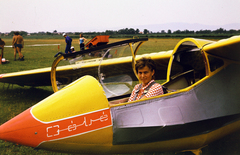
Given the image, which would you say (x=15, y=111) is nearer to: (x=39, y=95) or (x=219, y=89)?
(x=39, y=95)

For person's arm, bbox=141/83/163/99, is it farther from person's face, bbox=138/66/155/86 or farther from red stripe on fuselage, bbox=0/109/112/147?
red stripe on fuselage, bbox=0/109/112/147

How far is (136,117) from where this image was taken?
252cm

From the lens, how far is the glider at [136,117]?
7.70ft

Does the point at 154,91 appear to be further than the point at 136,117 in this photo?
Yes

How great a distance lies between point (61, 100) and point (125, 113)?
32.6 inches

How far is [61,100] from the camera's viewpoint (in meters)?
2.52

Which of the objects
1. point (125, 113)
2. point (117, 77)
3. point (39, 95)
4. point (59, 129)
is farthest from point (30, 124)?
point (39, 95)

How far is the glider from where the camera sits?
235 cm

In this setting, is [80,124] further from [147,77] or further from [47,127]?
[147,77]

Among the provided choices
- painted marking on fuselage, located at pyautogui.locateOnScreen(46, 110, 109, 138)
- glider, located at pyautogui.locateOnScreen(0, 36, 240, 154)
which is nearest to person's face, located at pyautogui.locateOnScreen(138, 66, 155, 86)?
glider, located at pyautogui.locateOnScreen(0, 36, 240, 154)

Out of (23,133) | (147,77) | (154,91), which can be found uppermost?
(147,77)

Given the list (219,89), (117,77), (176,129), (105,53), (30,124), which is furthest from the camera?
(117,77)

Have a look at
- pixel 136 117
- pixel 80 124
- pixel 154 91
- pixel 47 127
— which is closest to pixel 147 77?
pixel 154 91

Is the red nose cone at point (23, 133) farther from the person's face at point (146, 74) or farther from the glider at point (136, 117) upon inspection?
the person's face at point (146, 74)
